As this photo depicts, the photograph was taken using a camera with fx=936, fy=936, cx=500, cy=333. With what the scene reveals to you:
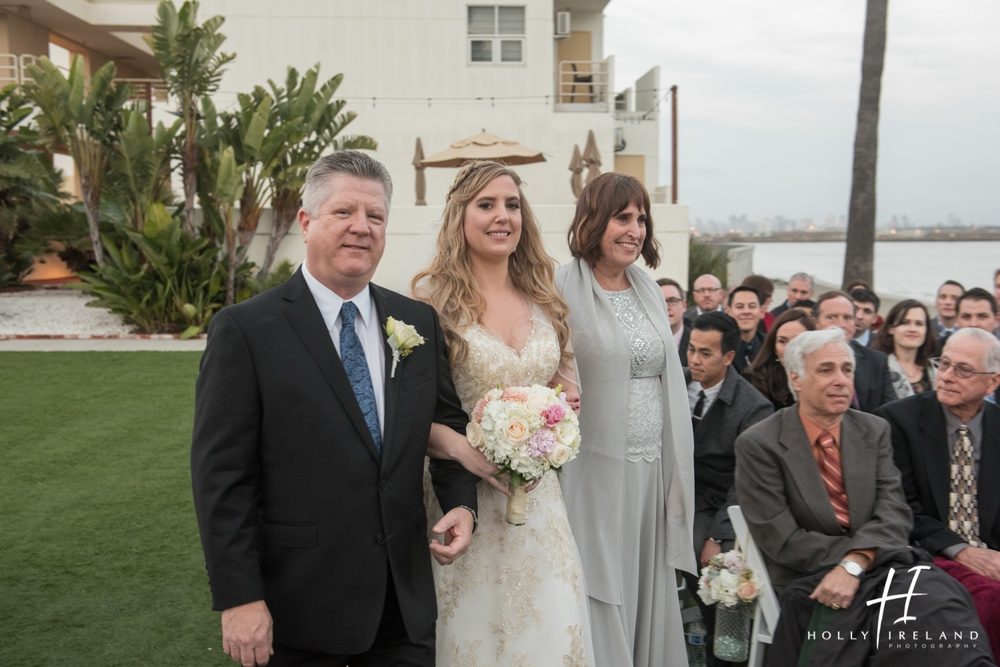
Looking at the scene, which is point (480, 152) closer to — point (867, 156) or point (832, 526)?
point (867, 156)

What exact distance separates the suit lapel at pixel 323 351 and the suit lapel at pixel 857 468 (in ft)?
8.27

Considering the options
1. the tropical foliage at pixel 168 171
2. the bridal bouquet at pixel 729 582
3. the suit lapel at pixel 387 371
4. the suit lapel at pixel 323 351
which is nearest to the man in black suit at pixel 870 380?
Result: the bridal bouquet at pixel 729 582

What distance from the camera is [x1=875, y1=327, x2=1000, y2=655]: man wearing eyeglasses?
4613 millimetres

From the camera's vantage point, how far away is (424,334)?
3188 millimetres

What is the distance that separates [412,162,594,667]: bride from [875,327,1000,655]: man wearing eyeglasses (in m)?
1.94

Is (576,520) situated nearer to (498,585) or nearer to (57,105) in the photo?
(498,585)

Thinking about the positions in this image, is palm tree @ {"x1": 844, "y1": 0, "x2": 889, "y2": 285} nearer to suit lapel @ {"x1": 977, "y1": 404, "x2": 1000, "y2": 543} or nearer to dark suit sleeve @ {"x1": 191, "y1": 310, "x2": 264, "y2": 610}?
suit lapel @ {"x1": 977, "y1": 404, "x2": 1000, "y2": 543}

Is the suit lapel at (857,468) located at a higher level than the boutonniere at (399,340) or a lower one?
lower

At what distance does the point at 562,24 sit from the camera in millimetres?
28328

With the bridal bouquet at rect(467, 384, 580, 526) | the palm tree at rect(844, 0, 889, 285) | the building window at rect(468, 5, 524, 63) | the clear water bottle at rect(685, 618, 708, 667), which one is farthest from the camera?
the building window at rect(468, 5, 524, 63)

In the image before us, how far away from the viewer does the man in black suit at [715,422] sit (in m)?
4.95

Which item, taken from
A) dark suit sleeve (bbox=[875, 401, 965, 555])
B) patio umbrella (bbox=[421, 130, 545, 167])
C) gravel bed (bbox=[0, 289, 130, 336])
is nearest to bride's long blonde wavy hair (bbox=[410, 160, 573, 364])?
dark suit sleeve (bbox=[875, 401, 965, 555])

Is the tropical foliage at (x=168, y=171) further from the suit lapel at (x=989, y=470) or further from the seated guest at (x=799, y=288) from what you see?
the suit lapel at (x=989, y=470)

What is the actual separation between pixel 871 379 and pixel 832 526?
2438 millimetres
